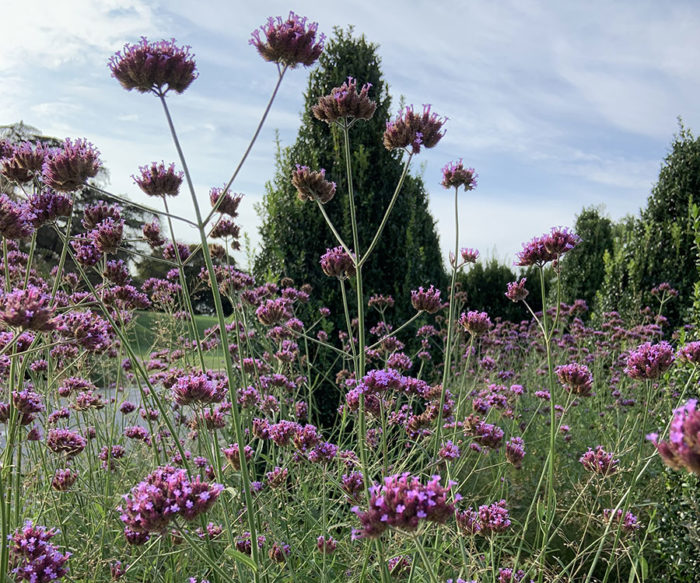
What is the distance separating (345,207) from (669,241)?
4245mm

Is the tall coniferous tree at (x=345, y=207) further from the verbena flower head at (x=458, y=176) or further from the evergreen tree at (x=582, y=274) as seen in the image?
the evergreen tree at (x=582, y=274)

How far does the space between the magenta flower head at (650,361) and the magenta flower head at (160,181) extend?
1.92 meters

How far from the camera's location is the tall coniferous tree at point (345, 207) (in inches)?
204

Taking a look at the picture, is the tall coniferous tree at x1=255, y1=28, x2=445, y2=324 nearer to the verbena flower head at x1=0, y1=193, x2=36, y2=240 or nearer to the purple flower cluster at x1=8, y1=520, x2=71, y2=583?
the verbena flower head at x1=0, y1=193, x2=36, y2=240

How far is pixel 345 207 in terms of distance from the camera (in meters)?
5.16

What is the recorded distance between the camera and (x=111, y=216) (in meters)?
2.65

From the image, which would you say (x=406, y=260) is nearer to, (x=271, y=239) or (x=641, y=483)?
(x=271, y=239)

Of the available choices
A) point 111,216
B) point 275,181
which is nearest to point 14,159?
point 111,216

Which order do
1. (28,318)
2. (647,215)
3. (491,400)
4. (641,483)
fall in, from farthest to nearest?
(647,215) < (641,483) < (491,400) < (28,318)

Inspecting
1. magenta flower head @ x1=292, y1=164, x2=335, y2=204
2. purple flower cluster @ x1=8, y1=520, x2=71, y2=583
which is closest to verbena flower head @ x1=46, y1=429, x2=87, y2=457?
purple flower cluster @ x1=8, y1=520, x2=71, y2=583

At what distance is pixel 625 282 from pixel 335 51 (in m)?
4.87

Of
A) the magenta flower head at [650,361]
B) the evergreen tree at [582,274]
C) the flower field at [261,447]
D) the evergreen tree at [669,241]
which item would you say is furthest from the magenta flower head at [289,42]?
the evergreen tree at [582,274]

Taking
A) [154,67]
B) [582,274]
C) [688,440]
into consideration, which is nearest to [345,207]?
[154,67]

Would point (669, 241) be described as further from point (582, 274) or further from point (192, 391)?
point (192, 391)
